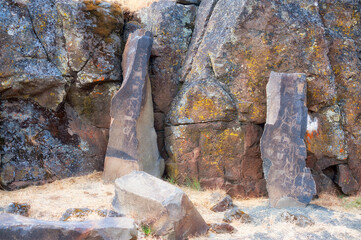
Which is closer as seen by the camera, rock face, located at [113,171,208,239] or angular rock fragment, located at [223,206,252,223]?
rock face, located at [113,171,208,239]

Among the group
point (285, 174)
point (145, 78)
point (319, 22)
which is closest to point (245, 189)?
point (285, 174)

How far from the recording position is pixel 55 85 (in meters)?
5.61

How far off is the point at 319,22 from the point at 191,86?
2.27 m

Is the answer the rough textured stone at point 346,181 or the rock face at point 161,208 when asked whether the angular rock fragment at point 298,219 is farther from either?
the rough textured stone at point 346,181

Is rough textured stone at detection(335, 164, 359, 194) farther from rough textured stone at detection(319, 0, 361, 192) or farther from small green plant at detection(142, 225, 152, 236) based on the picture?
small green plant at detection(142, 225, 152, 236)

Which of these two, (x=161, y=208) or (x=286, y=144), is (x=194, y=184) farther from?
(x=161, y=208)

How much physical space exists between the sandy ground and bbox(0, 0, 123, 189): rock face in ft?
1.23

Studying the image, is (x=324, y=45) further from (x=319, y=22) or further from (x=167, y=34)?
(x=167, y=34)

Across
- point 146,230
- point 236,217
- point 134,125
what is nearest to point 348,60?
point 236,217

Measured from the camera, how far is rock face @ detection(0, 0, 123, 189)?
5.32 m

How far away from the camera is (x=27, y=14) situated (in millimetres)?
5527

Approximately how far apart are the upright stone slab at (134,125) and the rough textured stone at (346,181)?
276 cm

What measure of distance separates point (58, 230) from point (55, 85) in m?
3.48

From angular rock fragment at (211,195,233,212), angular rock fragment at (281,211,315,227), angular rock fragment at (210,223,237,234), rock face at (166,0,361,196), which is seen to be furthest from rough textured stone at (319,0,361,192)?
angular rock fragment at (210,223,237,234)
